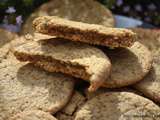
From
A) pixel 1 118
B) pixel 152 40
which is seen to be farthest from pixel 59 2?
pixel 1 118

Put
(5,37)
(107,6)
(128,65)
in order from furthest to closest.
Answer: (107,6)
(5,37)
(128,65)

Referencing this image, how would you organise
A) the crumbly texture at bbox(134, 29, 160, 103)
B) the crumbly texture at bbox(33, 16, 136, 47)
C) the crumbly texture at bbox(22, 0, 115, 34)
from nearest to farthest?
1. the crumbly texture at bbox(33, 16, 136, 47)
2. the crumbly texture at bbox(134, 29, 160, 103)
3. the crumbly texture at bbox(22, 0, 115, 34)

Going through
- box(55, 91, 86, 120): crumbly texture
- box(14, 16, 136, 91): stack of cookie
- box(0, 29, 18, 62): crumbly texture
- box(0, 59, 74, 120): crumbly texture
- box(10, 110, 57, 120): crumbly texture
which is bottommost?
box(55, 91, 86, 120): crumbly texture

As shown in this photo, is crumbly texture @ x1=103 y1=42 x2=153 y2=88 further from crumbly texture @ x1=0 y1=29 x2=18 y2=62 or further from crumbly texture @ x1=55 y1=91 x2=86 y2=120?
crumbly texture @ x1=0 y1=29 x2=18 y2=62

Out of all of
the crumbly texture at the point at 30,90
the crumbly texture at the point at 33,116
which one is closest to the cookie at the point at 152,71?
the crumbly texture at the point at 30,90

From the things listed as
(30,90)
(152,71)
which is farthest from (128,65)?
(30,90)

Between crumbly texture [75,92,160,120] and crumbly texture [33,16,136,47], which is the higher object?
crumbly texture [33,16,136,47]

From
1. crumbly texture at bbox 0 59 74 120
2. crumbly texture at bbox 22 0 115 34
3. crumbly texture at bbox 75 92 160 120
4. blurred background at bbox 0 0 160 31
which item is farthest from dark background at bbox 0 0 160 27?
crumbly texture at bbox 75 92 160 120

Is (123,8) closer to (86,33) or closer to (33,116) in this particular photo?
(86,33)
